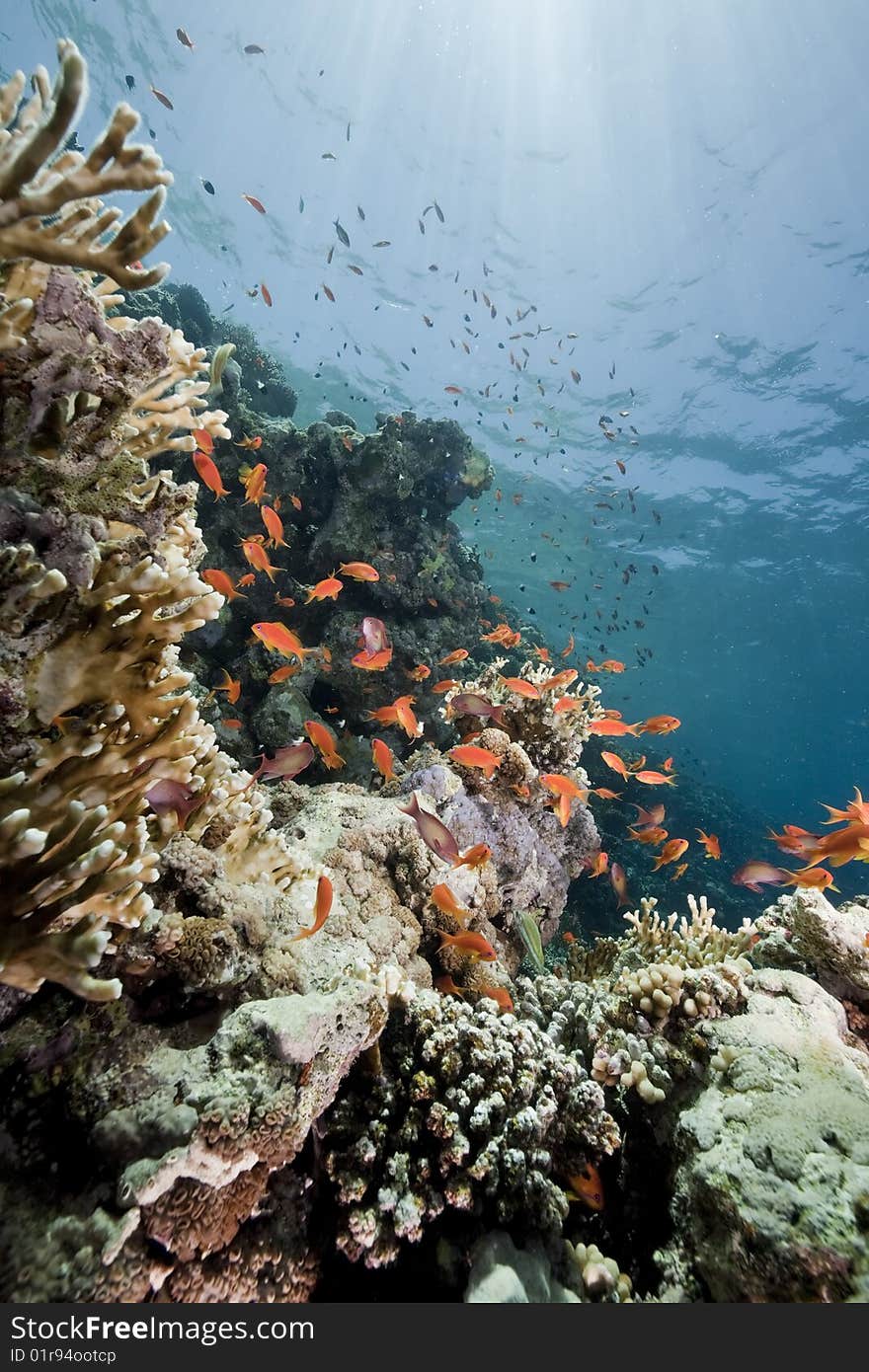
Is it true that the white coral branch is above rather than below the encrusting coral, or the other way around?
above

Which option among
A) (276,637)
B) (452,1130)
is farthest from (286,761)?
(452,1130)

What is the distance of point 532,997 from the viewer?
4.27 meters

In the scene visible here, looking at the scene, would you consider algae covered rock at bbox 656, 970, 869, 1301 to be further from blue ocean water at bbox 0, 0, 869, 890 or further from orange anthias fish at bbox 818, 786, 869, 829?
blue ocean water at bbox 0, 0, 869, 890

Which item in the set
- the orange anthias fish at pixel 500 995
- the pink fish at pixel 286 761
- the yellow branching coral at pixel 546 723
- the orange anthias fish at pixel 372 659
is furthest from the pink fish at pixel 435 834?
the yellow branching coral at pixel 546 723

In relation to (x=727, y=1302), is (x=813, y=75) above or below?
above

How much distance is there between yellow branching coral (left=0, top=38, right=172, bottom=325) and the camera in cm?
136

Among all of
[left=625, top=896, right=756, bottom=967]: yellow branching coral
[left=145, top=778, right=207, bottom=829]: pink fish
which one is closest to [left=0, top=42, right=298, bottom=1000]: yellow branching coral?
[left=145, top=778, right=207, bottom=829]: pink fish

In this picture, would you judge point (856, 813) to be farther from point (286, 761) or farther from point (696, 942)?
point (286, 761)

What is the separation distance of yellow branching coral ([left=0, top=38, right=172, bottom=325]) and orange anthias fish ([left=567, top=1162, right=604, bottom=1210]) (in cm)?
428

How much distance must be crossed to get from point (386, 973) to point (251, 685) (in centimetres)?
823

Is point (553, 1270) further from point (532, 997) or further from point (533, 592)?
point (533, 592)

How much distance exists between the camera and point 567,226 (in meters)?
25.3

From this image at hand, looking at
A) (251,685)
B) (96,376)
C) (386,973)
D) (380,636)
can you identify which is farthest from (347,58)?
(386,973)

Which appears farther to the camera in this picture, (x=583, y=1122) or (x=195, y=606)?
(x=583, y=1122)
